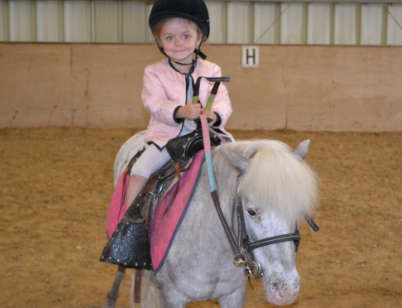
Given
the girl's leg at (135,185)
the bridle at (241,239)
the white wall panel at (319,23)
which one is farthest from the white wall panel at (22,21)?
the bridle at (241,239)

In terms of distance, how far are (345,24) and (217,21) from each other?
7.19 feet

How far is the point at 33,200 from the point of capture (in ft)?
19.0

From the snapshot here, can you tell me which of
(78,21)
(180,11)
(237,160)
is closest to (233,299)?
(237,160)

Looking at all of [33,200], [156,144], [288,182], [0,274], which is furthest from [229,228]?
[33,200]

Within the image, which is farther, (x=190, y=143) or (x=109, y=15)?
(x=109, y=15)

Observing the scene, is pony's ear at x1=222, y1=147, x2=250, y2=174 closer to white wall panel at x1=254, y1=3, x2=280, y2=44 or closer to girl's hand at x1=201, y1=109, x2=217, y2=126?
girl's hand at x1=201, y1=109, x2=217, y2=126

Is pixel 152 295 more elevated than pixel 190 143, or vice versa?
pixel 190 143

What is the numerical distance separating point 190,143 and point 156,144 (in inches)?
10.3

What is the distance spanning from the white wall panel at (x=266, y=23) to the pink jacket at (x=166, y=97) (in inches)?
259

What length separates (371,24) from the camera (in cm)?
876

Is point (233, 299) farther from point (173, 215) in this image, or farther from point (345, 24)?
point (345, 24)

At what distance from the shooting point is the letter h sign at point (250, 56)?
8008 millimetres

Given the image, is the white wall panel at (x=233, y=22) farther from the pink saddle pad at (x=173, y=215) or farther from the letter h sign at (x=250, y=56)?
the pink saddle pad at (x=173, y=215)

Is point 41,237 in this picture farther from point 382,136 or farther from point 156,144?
point 382,136
